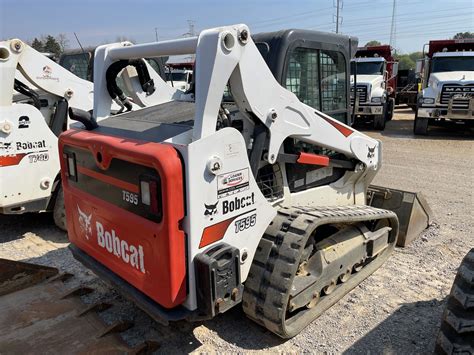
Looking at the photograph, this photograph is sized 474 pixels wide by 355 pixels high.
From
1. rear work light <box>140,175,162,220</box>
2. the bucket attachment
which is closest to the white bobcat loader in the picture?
rear work light <box>140,175,162,220</box>

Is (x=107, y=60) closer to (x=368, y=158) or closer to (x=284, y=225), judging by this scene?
(x=284, y=225)

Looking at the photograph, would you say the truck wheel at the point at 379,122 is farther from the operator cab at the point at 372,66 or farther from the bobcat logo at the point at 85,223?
the bobcat logo at the point at 85,223

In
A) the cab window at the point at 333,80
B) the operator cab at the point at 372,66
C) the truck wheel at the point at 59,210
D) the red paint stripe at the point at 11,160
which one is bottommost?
the truck wheel at the point at 59,210

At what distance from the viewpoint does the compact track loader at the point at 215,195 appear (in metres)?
2.31

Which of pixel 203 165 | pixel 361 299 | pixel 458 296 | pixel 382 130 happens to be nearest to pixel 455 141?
pixel 382 130

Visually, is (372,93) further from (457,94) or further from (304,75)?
(304,75)

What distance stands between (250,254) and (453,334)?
128cm

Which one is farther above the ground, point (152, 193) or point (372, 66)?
point (372, 66)

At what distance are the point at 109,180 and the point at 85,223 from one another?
548 mm

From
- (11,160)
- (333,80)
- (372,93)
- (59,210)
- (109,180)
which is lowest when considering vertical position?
(59,210)

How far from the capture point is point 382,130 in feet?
43.5

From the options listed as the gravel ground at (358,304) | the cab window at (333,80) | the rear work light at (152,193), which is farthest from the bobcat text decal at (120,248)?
the cab window at (333,80)

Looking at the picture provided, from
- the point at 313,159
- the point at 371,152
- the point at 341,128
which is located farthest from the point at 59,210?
the point at 371,152

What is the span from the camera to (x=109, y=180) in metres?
2.69
